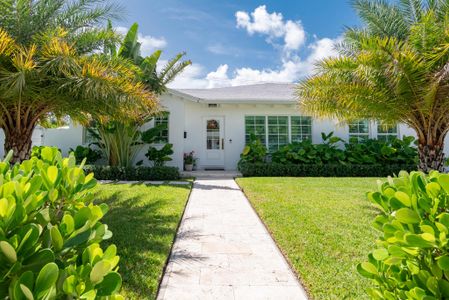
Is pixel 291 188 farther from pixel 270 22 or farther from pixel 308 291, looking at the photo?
pixel 270 22

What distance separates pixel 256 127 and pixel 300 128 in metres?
2.69

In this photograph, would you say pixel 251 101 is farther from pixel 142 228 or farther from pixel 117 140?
pixel 142 228

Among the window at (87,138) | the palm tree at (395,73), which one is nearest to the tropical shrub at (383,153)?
the palm tree at (395,73)

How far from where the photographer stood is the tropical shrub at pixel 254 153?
15000 mm

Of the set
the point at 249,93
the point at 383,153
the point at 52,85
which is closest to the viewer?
the point at 52,85

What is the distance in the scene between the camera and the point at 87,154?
14.2 metres

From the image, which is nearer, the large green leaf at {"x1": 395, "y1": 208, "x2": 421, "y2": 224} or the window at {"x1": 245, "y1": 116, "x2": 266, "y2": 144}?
the large green leaf at {"x1": 395, "y1": 208, "x2": 421, "y2": 224}

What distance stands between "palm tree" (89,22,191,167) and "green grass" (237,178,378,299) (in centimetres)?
658

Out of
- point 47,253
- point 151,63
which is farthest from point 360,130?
point 47,253

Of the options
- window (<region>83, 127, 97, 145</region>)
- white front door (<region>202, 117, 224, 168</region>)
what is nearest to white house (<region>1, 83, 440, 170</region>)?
white front door (<region>202, 117, 224, 168</region>)

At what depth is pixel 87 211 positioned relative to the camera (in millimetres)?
1504

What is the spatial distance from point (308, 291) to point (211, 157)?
44.9ft

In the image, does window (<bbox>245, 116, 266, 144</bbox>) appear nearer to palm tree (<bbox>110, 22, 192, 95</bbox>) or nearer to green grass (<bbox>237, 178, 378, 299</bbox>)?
palm tree (<bbox>110, 22, 192, 95</bbox>)

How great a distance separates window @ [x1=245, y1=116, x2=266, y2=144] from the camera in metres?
16.7
